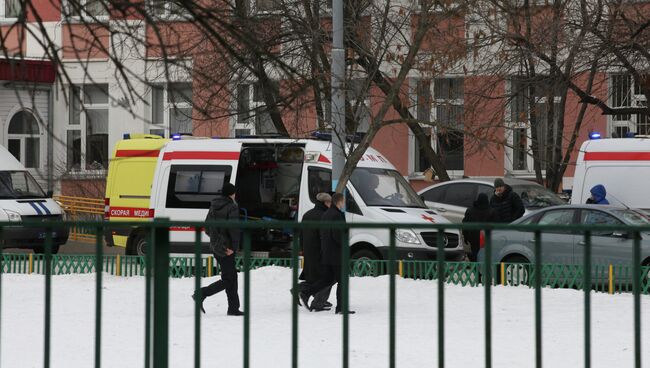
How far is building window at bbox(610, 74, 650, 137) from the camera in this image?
24.1 m

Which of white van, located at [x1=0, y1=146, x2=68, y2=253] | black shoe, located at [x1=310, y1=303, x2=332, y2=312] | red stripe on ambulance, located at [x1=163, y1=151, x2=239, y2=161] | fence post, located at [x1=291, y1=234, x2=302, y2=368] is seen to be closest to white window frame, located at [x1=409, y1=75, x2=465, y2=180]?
red stripe on ambulance, located at [x1=163, y1=151, x2=239, y2=161]

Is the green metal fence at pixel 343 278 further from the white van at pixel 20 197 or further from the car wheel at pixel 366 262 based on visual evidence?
the white van at pixel 20 197

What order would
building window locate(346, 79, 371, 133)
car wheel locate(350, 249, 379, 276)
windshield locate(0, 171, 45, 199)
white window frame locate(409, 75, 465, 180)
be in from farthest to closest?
windshield locate(0, 171, 45, 199) → white window frame locate(409, 75, 465, 180) → building window locate(346, 79, 371, 133) → car wheel locate(350, 249, 379, 276)

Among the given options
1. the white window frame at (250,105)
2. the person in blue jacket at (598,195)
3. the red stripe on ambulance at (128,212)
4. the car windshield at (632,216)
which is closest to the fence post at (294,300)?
the white window frame at (250,105)

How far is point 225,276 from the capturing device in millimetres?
14461

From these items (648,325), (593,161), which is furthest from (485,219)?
(648,325)

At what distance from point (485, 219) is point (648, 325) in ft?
47.6

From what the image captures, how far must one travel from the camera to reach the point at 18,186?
26.1 meters

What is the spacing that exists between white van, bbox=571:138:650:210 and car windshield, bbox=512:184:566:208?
175cm

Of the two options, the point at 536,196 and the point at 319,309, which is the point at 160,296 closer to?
the point at 319,309

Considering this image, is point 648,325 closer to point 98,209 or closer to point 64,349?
point 64,349

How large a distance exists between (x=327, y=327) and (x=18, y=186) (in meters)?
15.1

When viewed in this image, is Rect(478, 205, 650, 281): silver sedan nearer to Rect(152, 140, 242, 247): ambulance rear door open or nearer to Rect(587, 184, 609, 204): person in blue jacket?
Rect(587, 184, 609, 204): person in blue jacket

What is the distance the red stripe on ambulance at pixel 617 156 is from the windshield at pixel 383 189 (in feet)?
9.13
